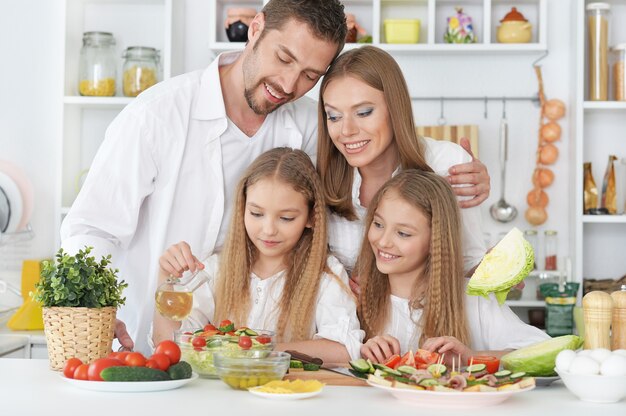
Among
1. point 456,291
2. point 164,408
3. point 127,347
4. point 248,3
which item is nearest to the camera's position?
point 164,408

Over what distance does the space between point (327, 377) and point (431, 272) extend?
0.68 meters

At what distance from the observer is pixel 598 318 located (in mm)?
1674

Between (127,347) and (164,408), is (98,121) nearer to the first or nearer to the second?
(127,347)

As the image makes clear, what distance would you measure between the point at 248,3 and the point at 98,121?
0.83 m

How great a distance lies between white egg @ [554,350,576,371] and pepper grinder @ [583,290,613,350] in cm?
10

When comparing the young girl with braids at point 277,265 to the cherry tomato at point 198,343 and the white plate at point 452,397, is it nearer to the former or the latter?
the cherry tomato at point 198,343

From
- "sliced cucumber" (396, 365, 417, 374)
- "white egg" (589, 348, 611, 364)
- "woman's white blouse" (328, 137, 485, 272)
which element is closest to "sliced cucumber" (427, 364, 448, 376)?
"sliced cucumber" (396, 365, 417, 374)

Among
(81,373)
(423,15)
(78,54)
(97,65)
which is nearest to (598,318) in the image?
(81,373)

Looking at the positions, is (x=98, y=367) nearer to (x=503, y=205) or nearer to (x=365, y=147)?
(x=365, y=147)

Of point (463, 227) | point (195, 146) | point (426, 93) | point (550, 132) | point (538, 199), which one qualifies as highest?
point (426, 93)

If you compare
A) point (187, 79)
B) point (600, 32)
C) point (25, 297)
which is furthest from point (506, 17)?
point (25, 297)

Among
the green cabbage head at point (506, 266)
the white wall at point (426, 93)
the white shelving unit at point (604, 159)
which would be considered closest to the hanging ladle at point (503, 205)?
the white wall at point (426, 93)

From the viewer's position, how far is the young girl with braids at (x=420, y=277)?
2355 mm

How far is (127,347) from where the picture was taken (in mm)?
2033
